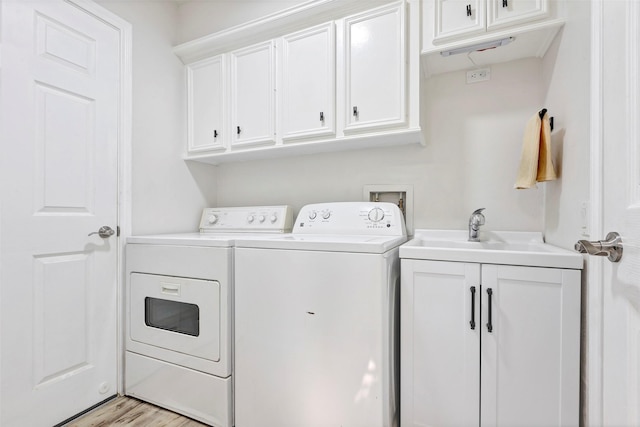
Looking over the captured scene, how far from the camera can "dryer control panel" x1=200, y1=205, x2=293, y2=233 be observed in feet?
6.88

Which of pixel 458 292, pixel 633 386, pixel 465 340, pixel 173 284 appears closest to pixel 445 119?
→ pixel 458 292

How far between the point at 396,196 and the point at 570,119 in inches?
37.0

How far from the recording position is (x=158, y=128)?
2.10 metres

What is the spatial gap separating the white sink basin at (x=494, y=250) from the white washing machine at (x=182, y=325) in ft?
3.12

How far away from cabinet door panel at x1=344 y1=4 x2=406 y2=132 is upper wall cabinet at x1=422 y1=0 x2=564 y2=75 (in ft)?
0.52

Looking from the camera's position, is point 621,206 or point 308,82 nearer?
point 621,206

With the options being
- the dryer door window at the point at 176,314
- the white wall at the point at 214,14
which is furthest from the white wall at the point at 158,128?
the dryer door window at the point at 176,314

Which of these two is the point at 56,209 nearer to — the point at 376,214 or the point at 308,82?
the point at 308,82

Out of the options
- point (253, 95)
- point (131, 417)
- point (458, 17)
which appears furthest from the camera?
point (253, 95)

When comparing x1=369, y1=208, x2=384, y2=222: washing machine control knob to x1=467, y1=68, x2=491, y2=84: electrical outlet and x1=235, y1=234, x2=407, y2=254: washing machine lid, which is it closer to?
x1=235, y1=234, x2=407, y2=254: washing machine lid

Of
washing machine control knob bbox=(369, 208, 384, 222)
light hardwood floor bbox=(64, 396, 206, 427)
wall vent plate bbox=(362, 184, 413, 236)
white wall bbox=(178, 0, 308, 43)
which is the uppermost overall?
white wall bbox=(178, 0, 308, 43)

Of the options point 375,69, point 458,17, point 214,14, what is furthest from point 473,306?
point 214,14

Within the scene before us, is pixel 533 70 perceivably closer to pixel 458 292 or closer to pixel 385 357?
pixel 458 292

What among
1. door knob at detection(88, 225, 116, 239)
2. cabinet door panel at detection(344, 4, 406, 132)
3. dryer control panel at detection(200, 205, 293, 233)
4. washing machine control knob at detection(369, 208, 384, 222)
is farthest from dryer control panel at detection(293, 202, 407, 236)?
door knob at detection(88, 225, 116, 239)
